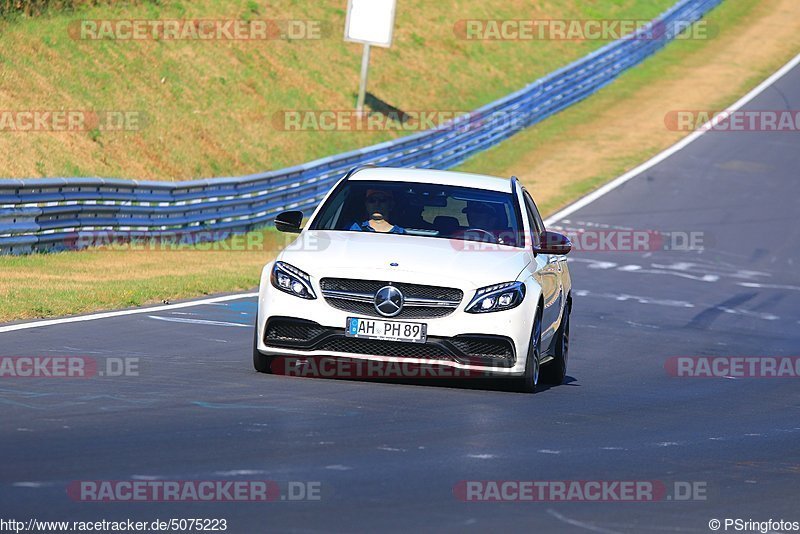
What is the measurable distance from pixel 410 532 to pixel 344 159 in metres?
22.2

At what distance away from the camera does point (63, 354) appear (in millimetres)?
10898

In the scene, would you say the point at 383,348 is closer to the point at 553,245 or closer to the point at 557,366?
the point at 553,245

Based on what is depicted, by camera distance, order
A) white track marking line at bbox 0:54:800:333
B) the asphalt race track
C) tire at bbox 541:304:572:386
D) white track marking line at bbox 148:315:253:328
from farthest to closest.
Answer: white track marking line at bbox 148:315:253:328 < white track marking line at bbox 0:54:800:333 < tire at bbox 541:304:572:386 < the asphalt race track

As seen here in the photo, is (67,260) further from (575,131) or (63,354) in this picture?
(575,131)

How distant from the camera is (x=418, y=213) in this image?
11148 mm

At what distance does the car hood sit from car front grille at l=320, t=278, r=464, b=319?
56mm

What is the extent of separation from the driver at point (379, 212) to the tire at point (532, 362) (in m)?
1.31

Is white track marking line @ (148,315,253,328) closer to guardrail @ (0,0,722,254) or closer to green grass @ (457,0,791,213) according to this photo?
guardrail @ (0,0,722,254)

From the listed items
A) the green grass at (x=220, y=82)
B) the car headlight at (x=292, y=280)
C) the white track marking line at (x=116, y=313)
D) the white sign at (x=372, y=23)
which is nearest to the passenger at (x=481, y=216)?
the car headlight at (x=292, y=280)

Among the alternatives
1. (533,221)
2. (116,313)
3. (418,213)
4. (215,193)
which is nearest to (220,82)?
(215,193)

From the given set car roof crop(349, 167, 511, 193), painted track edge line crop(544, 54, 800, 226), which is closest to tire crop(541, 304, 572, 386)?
car roof crop(349, 167, 511, 193)

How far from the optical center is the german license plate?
9.86m

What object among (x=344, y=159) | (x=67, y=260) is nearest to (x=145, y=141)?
(x=344, y=159)

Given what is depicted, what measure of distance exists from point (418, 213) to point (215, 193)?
12819 mm
